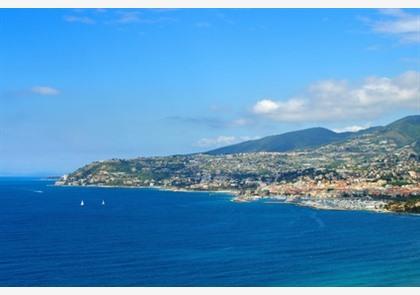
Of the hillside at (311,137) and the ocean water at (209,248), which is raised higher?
the hillside at (311,137)

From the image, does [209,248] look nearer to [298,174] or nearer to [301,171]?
[298,174]

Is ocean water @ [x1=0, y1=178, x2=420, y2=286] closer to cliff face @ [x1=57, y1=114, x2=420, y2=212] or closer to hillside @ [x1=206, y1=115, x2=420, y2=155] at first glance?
cliff face @ [x1=57, y1=114, x2=420, y2=212]

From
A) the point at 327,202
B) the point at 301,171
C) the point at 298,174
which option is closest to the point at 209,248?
the point at 327,202

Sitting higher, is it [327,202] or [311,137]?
[311,137]

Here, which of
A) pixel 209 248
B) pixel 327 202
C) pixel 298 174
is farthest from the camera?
pixel 298 174

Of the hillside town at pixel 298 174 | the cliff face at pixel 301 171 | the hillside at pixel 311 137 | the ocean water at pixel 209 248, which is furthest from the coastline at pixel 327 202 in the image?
the hillside at pixel 311 137

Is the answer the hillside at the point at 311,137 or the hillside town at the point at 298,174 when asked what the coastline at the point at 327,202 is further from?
the hillside at the point at 311,137

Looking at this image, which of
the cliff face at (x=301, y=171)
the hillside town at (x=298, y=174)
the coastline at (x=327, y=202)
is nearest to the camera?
the coastline at (x=327, y=202)

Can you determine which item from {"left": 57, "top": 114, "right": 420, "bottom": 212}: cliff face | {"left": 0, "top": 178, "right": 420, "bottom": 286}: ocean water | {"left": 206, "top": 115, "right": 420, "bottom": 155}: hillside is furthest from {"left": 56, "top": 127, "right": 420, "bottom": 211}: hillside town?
{"left": 0, "top": 178, "right": 420, "bottom": 286}: ocean water

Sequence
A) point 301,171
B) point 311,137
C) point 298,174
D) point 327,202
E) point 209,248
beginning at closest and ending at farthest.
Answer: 1. point 209,248
2. point 327,202
3. point 298,174
4. point 301,171
5. point 311,137
